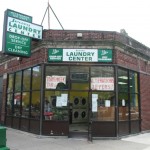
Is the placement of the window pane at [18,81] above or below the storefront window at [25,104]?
above

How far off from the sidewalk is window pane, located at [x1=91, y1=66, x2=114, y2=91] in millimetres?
2708

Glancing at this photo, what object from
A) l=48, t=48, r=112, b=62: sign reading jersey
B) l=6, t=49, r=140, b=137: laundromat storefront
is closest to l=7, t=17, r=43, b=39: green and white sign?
l=48, t=48, r=112, b=62: sign reading jersey

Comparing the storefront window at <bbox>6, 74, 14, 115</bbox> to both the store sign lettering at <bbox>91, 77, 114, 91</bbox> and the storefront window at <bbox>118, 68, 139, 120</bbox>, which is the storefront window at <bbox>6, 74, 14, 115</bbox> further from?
the storefront window at <bbox>118, 68, 139, 120</bbox>

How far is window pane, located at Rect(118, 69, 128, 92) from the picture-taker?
14336 mm

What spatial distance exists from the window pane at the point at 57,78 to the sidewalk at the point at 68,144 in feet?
Result: 8.55

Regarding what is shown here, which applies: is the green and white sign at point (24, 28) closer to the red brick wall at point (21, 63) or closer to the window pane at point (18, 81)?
the red brick wall at point (21, 63)

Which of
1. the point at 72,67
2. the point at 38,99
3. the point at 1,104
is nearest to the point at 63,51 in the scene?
the point at 72,67

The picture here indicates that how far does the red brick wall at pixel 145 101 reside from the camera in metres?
16.4

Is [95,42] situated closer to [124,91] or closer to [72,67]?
[72,67]

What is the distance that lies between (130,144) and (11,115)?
326 inches

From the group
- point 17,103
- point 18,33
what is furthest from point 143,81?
point 18,33

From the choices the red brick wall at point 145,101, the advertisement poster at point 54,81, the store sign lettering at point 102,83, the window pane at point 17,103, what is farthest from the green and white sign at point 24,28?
the red brick wall at point 145,101

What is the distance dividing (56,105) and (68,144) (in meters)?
2.45

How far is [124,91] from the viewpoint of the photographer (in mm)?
14734
